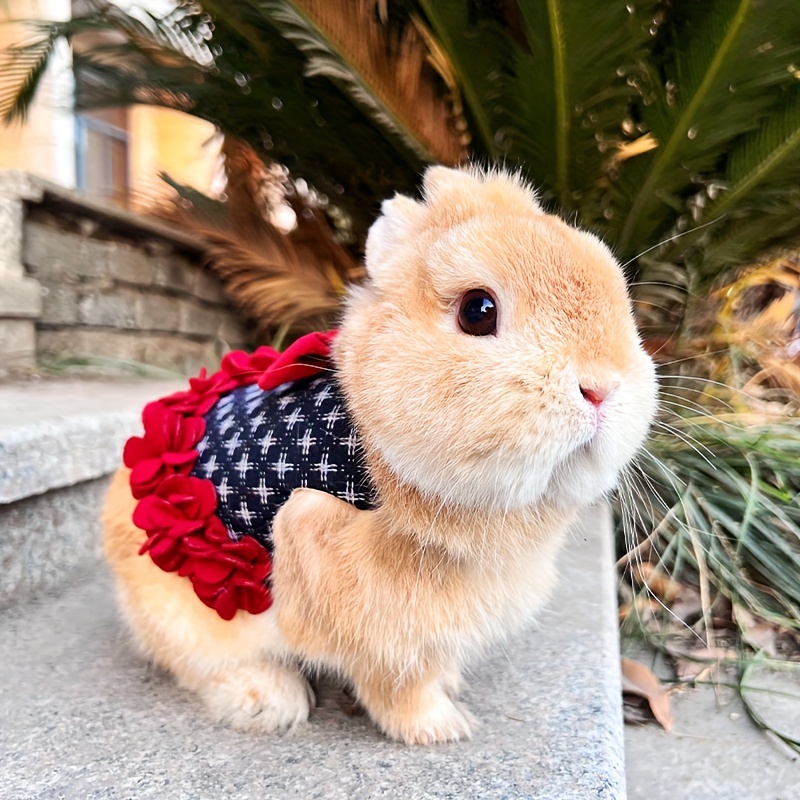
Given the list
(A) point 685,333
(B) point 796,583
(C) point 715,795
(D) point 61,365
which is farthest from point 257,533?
(A) point 685,333

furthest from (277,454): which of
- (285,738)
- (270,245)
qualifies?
(270,245)

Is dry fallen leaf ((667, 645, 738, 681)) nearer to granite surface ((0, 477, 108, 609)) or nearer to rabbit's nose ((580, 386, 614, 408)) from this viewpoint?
rabbit's nose ((580, 386, 614, 408))

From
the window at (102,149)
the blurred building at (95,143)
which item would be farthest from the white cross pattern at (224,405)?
the window at (102,149)

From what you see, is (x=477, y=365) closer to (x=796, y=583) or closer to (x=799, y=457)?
(x=796, y=583)

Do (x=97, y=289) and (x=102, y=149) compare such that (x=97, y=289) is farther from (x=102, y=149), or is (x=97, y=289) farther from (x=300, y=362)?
(x=102, y=149)

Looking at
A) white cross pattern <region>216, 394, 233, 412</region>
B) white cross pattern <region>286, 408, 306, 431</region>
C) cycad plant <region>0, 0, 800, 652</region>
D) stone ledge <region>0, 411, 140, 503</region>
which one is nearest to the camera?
white cross pattern <region>286, 408, 306, 431</region>

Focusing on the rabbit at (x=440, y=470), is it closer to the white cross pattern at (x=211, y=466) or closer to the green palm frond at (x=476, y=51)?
the white cross pattern at (x=211, y=466)

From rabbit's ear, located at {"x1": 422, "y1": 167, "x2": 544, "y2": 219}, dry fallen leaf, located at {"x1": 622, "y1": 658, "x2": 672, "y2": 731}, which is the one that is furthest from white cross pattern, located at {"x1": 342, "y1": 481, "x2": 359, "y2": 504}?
dry fallen leaf, located at {"x1": 622, "y1": 658, "x2": 672, "y2": 731}
